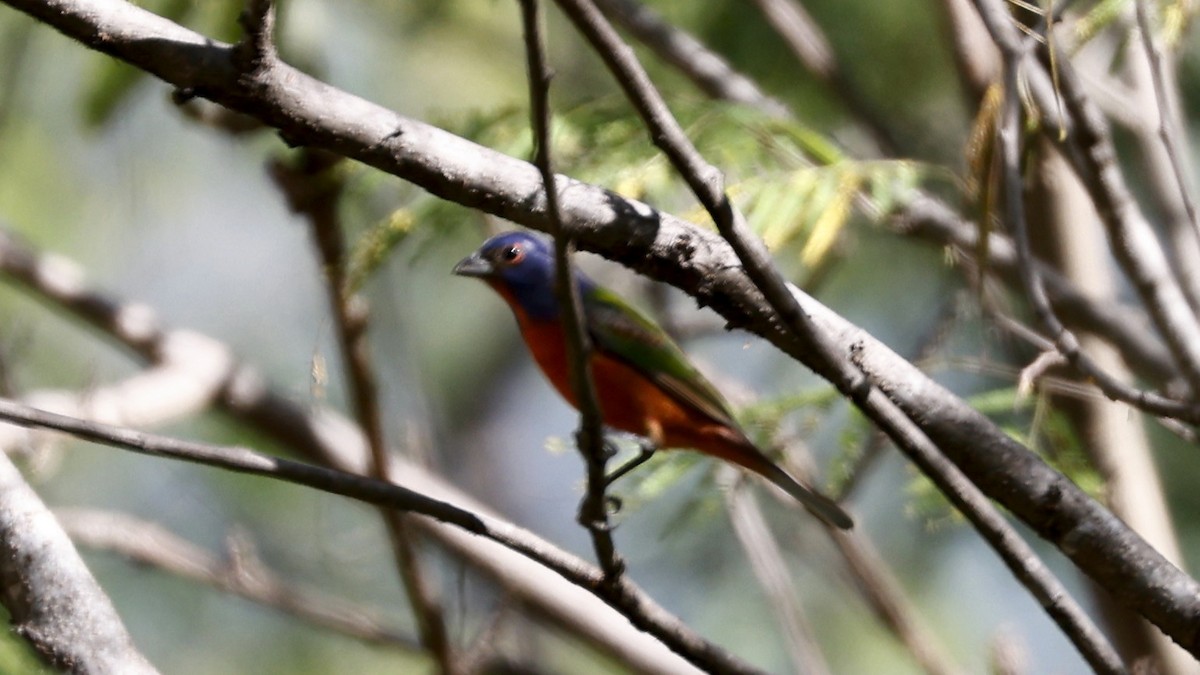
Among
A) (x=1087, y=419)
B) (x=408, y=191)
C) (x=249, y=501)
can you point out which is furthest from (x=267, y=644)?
(x=1087, y=419)

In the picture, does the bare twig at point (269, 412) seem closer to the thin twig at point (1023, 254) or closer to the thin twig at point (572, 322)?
the thin twig at point (1023, 254)

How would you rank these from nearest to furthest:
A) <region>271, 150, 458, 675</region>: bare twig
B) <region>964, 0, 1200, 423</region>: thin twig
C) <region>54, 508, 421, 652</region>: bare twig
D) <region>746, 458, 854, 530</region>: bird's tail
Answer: <region>964, 0, 1200, 423</region>: thin twig < <region>746, 458, 854, 530</region>: bird's tail < <region>271, 150, 458, 675</region>: bare twig < <region>54, 508, 421, 652</region>: bare twig

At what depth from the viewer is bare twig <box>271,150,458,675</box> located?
4676 millimetres

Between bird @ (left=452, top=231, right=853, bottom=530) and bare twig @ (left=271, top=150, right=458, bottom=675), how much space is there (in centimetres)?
56

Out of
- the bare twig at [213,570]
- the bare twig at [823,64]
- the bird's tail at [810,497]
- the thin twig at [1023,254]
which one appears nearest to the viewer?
the thin twig at [1023,254]

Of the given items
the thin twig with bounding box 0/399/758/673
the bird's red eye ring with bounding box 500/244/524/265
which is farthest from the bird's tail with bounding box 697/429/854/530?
the thin twig with bounding box 0/399/758/673

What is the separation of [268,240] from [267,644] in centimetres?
283

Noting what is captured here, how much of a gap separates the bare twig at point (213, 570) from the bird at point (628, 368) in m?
1.73

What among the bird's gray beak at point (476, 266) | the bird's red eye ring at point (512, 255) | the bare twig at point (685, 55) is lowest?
the bird's gray beak at point (476, 266)

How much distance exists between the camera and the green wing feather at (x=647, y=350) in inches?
165

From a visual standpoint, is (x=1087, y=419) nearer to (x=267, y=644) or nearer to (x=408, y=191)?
(x=408, y=191)

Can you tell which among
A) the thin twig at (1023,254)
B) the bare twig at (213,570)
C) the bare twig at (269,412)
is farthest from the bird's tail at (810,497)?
the bare twig at (213,570)

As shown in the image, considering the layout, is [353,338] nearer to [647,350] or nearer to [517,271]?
[517,271]

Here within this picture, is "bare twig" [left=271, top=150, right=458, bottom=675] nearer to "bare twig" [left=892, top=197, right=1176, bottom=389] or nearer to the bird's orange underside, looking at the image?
the bird's orange underside
